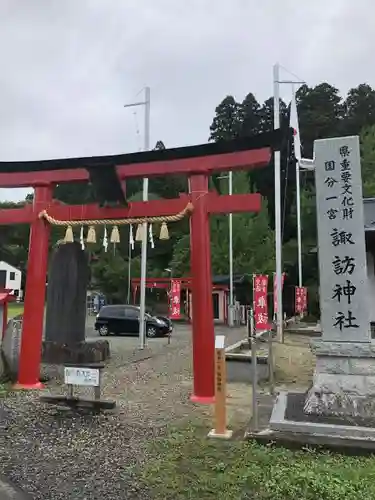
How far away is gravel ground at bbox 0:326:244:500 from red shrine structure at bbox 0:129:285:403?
109 cm

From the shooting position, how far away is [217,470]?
473 cm

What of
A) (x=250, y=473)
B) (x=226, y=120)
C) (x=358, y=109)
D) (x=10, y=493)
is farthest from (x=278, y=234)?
(x=226, y=120)

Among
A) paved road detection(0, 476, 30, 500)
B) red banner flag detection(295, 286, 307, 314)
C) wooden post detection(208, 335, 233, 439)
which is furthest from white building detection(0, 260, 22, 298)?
Result: paved road detection(0, 476, 30, 500)

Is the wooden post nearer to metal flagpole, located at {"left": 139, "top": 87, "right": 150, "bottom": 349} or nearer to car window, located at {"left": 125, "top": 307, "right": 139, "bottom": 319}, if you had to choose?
metal flagpole, located at {"left": 139, "top": 87, "right": 150, "bottom": 349}

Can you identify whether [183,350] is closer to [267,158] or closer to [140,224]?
[140,224]

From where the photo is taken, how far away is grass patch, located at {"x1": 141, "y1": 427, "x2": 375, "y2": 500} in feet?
13.7

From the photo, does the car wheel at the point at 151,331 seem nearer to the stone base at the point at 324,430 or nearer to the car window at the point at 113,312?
the car window at the point at 113,312

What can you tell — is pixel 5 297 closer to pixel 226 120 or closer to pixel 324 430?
pixel 324 430

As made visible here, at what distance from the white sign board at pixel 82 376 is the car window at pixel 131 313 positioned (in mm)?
16033

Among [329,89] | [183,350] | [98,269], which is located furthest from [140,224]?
[329,89]

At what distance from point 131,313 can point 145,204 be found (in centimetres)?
1450

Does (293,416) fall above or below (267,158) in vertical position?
below

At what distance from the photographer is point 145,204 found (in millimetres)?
9320

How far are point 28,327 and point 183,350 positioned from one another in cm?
764
